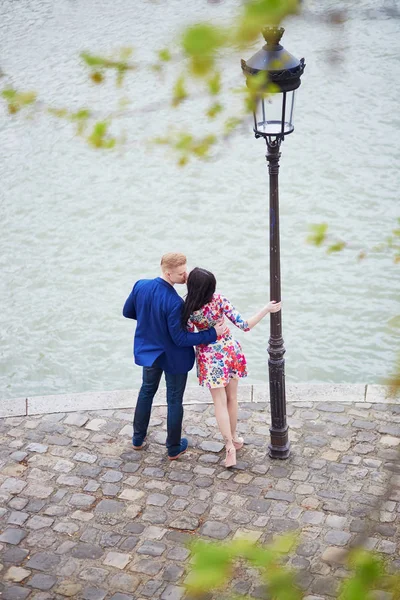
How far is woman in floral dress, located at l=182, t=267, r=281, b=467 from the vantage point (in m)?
6.96

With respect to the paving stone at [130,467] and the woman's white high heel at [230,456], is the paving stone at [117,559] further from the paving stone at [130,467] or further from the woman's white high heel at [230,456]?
the woman's white high heel at [230,456]

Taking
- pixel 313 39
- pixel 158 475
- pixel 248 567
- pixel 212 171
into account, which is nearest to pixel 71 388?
pixel 158 475

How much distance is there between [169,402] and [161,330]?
686 mm

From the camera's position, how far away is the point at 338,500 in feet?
23.5

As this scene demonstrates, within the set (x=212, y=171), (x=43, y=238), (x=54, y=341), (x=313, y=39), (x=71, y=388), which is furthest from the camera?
(x=313, y=39)

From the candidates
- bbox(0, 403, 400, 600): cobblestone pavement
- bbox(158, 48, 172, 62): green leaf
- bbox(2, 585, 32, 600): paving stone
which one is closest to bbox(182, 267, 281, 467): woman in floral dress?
bbox(0, 403, 400, 600): cobblestone pavement

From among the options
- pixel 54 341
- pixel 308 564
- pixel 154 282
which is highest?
pixel 154 282

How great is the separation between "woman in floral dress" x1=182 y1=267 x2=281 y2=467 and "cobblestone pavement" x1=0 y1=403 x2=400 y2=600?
39 cm

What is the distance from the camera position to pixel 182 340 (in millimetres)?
7059

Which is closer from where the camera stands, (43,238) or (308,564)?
(308,564)

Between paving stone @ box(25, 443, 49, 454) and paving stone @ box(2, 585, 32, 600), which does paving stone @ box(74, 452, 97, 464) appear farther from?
paving stone @ box(2, 585, 32, 600)

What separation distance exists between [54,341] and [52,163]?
535 centimetres

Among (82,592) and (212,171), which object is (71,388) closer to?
(82,592)

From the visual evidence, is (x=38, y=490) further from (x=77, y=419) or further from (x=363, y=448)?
(x=363, y=448)
